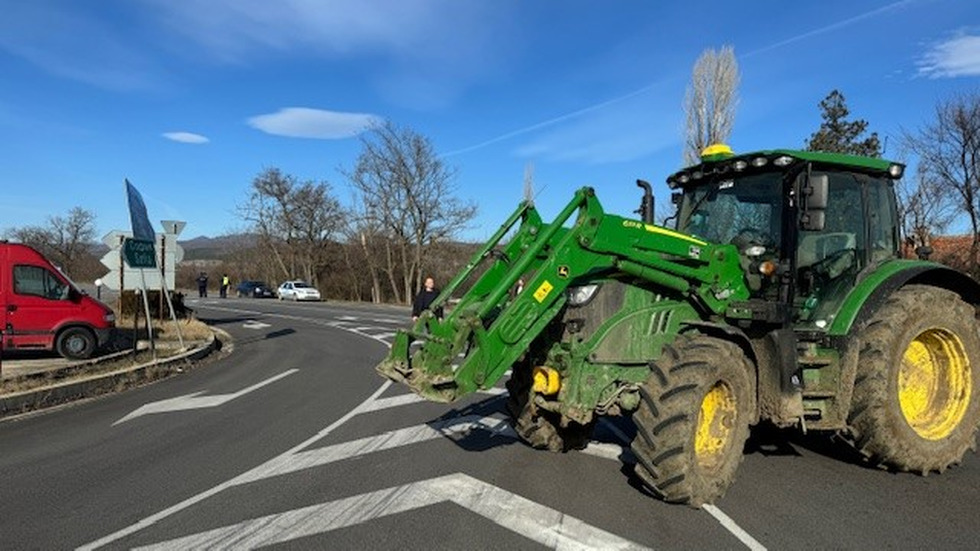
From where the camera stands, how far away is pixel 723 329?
19.3ft

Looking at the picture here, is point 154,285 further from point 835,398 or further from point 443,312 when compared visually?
point 835,398

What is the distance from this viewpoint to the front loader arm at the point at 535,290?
5.41 metres

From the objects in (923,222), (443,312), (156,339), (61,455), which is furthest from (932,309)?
(923,222)

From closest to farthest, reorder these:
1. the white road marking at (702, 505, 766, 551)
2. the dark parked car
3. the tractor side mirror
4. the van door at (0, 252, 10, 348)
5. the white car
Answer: the white road marking at (702, 505, 766, 551) < the tractor side mirror < the van door at (0, 252, 10, 348) < the white car < the dark parked car

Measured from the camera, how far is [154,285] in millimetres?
17750

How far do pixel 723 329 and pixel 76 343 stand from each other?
559 inches

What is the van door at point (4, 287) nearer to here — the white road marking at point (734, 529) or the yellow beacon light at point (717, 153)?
the yellow beacon light at point (717, 153)

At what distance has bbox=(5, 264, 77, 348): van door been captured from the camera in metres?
14.4

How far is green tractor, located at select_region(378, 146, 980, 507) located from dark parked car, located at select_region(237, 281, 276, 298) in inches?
2391

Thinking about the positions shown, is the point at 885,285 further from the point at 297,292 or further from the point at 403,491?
the point at 297,292

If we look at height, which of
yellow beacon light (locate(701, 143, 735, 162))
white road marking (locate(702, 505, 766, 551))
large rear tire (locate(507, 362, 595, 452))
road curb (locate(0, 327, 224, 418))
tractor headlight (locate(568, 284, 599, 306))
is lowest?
white road marking (locate(702, 505, 766, 551))

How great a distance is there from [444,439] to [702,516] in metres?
3.32

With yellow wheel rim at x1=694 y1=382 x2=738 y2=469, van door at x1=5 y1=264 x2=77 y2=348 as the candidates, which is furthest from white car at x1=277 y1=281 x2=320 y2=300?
yellow wheel rim at x1=694 y1=382 x2=738 y2=469

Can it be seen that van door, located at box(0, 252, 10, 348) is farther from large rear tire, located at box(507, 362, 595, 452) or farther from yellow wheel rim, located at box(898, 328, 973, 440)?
yellow wheel rim, located at box(898, 328, 973, 440)
